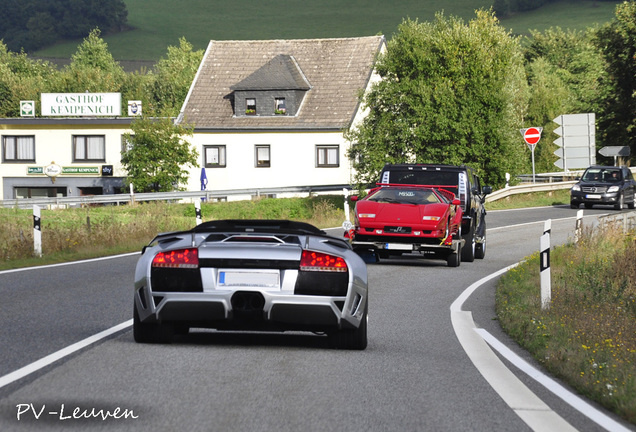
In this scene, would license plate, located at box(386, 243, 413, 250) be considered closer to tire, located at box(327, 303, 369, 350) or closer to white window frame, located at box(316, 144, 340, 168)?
tire, located at box(327, 303, 369, 350)

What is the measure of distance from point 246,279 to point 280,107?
55.9 metres

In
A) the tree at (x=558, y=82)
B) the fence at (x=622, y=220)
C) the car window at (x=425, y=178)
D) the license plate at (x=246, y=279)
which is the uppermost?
the tree at (x=558, y=82)

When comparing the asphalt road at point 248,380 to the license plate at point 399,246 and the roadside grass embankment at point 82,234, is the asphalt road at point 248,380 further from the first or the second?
the roadside grass embankment at point 82,234

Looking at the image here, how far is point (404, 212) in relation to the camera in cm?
1911

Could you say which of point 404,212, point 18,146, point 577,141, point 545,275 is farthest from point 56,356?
point 18,146

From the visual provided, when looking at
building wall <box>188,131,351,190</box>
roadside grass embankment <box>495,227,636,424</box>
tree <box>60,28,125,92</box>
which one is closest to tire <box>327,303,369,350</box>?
roadside grass embankment <box>495,227,636,424</box>

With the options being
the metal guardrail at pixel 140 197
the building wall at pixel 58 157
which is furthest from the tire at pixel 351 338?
the building wall at pixel 58 157

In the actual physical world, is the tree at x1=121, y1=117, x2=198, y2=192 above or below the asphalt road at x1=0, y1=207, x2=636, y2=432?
above

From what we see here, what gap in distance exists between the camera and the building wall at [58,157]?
6575cm

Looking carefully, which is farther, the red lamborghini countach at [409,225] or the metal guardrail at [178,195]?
the metal guardrail at [178,195]

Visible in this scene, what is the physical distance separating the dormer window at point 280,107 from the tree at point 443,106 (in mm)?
20179

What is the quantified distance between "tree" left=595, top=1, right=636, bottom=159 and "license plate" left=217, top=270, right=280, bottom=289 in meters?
50.2

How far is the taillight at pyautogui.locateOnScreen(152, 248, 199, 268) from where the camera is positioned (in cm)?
844

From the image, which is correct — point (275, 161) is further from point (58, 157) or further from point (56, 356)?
point (56, 356)
